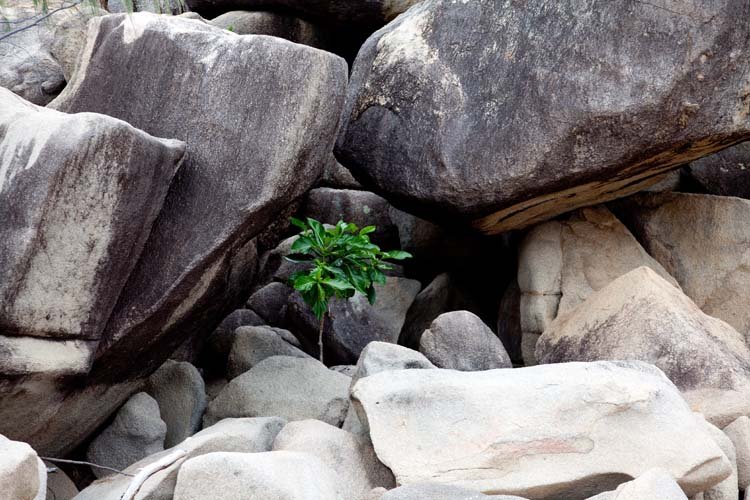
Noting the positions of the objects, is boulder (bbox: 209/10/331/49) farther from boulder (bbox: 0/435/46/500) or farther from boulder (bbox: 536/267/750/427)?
boulder (bbox: 0/435/46/500)

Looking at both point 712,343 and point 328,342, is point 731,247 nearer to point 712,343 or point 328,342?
point 712,343

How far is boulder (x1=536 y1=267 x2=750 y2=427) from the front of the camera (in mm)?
4770

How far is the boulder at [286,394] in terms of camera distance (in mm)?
4996

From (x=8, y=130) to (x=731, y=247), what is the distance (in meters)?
4.35

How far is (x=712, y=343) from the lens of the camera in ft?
16.4

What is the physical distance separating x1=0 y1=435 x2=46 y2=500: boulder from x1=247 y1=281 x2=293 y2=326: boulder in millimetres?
3925

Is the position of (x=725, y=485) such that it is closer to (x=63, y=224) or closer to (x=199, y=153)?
(x=199, y=153)

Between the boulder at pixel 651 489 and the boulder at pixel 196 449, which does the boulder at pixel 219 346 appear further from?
the boulder at pixel 651 489

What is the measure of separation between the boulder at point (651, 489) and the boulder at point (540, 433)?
412mm

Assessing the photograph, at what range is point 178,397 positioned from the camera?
5367mm

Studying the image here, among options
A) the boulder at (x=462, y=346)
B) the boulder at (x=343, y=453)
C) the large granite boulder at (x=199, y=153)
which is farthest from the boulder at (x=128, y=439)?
the boulder at (x=462, y=346)

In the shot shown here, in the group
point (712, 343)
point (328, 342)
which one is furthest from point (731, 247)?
point (328, 342)

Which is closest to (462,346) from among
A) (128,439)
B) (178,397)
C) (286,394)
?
(286,394)

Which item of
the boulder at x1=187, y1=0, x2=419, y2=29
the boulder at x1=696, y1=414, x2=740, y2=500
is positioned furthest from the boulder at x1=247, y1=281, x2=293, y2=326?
the boulder at x1=696, y1=414, x2=740, y2=500
